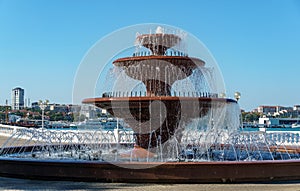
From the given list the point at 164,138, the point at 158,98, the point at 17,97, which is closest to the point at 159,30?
the point at 158,98

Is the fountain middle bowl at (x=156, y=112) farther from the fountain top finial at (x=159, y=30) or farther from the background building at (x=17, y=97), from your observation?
the background building at (x=17, y=97)

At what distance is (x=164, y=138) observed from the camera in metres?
13.0

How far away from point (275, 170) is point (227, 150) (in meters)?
6.25

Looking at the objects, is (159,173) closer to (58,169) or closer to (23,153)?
(58,169)

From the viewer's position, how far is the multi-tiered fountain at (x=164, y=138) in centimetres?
981

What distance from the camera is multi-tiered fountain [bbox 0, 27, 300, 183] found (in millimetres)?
9812

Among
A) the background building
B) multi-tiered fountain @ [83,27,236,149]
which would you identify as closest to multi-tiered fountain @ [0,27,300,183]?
multi-tiered fountain @ [83,27,236,149]

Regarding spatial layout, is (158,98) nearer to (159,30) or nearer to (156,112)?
(156,112)

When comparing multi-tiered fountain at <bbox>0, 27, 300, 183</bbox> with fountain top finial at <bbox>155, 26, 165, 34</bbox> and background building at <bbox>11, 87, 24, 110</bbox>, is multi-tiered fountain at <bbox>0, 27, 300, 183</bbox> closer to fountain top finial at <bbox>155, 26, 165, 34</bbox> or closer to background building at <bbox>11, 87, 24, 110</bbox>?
fountain top finial at <bbox>155, 26, 165, 34</bbox>

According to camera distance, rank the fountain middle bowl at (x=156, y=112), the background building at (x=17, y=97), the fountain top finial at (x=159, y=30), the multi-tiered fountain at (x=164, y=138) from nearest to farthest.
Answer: the multi-tiered fountain at (x=164, y=138) → the fountain middle bowl at (x=156, y=112) → the fountain top finial at (x=159, y=30) → the background building at (x=17, y=97)

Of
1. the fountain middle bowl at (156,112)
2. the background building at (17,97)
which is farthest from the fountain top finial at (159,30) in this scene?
the background building at (17,97)

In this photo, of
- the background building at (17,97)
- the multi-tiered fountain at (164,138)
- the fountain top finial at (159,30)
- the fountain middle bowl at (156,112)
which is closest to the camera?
the multi-tiered fountain at (164,138)

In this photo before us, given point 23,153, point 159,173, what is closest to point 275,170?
point 159,173

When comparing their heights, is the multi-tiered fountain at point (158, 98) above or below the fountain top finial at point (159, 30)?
below
